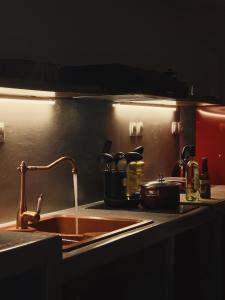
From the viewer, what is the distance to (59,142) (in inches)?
120

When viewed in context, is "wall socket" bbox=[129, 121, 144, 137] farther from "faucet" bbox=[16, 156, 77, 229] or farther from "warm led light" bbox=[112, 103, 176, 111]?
"faucet" bbox=[16, 156, 77, 229]

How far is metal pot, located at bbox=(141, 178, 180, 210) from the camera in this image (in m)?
3.07

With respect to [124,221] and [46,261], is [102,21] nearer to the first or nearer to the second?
[124,221]

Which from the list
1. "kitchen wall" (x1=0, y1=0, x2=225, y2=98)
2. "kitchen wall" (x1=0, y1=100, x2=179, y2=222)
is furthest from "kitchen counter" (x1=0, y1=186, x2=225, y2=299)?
"kitchen wall" (x1=0, y1=0, x2=225, y2=98)

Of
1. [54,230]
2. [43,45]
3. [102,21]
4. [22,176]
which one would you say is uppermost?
[102,21]

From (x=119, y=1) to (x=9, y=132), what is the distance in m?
1.30

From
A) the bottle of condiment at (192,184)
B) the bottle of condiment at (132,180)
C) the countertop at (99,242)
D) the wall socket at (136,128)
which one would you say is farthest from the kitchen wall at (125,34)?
the countertop at (99,242)

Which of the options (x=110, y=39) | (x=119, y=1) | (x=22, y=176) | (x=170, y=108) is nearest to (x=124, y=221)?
(x=22, y=176)

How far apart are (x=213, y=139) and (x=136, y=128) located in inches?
31.5

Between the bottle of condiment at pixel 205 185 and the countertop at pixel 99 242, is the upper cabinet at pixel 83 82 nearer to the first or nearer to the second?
the bottle of condiment at pixel 205 185

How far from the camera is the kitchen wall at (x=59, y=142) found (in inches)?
106

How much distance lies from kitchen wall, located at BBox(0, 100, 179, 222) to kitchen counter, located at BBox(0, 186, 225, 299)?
166mm

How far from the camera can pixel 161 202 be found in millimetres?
3076

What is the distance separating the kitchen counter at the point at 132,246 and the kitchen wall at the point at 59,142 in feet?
0.54
